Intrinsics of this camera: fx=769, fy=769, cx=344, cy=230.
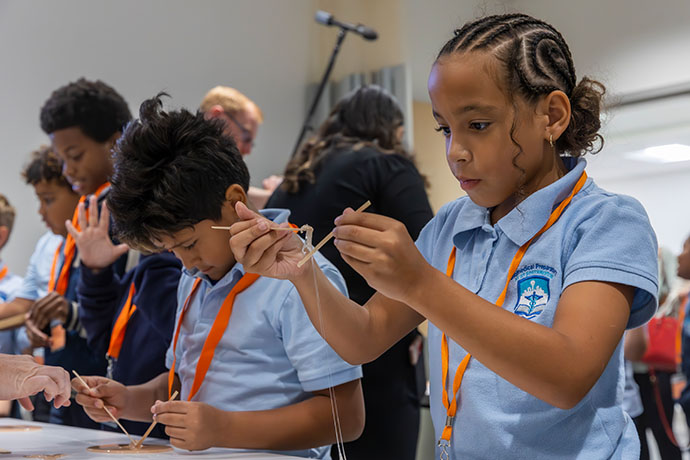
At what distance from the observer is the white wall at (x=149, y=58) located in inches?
129

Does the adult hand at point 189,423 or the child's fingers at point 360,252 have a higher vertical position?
the child's fingers at point 360,252

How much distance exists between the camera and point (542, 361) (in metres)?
0.76

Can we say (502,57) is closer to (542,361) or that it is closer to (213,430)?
(542,361)

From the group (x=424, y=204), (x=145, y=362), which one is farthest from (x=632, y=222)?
(x=145, y=362)

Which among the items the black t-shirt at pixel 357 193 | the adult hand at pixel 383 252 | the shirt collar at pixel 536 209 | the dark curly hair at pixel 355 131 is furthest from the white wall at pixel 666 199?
the adult hand at pixel 383 252

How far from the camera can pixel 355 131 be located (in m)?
1.92

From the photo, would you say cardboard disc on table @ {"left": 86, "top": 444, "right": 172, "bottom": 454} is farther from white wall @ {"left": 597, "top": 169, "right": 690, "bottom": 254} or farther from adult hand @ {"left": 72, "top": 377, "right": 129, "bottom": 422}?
white wall @ {"left": 597, "top": 169, "right": 690, "bottom": 254}

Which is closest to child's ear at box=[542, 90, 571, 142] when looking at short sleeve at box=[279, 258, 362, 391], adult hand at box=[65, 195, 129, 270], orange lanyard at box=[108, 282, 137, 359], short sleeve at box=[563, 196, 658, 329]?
short sleeve at box=[563, 196, 658, 329]

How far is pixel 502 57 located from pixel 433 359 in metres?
0.40

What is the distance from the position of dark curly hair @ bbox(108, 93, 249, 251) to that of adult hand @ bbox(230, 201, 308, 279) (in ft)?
0.82

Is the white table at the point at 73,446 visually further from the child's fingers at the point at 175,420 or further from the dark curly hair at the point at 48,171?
the dark curly hair at the point at 48,171

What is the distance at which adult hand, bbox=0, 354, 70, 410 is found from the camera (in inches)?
44.3

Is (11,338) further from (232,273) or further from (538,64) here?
(538,64)

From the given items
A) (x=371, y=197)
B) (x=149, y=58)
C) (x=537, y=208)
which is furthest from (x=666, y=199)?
(x=537, y=208)
